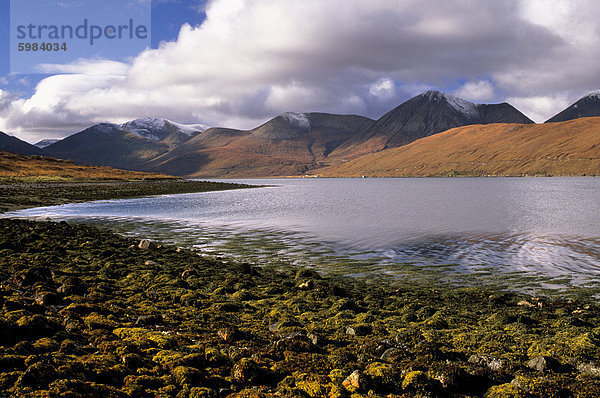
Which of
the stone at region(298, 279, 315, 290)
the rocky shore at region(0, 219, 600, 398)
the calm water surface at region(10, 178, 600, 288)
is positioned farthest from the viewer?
the calm water surface at region(10, 178, 600, 288)

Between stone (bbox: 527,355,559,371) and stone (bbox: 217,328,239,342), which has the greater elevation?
stone (bbox: 217,328,239,342)

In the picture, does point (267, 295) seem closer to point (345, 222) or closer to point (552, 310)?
point (552, 310)

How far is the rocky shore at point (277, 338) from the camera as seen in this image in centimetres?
728

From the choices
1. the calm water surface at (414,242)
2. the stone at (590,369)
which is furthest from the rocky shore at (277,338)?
the calm water surface at (414,242)

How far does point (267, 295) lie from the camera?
15523 millimetres

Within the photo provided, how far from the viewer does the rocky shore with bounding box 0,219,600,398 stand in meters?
7.28

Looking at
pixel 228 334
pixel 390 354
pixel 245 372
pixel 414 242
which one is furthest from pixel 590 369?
pixel 414 242

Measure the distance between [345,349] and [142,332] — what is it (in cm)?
499

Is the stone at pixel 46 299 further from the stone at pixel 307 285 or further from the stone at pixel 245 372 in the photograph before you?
the stone at pixel 307 285

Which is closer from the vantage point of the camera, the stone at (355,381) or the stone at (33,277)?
the stone at (355,381)

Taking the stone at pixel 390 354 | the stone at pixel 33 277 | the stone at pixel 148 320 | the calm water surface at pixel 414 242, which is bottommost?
the calm water surface at pixel 414 242

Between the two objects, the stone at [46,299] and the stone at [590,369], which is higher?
the stone at [46,299]

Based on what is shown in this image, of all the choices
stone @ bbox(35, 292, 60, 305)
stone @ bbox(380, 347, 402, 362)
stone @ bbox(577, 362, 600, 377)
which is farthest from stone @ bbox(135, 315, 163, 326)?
stone @ bbox(577, 362, 600, 377)

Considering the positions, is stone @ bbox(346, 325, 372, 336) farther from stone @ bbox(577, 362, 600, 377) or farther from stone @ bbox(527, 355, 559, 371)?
stone @ bbox(577, 362, 600, 377)
